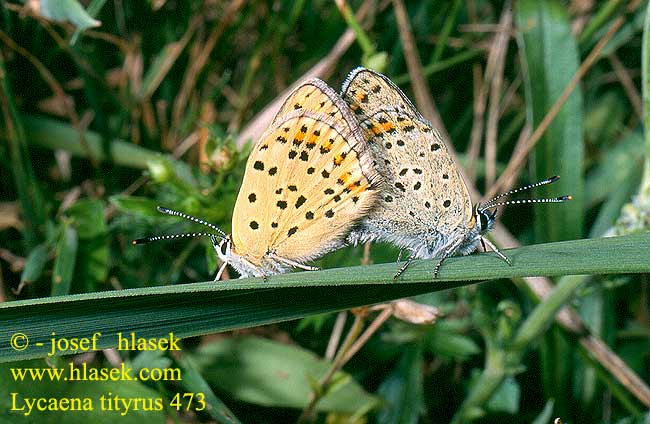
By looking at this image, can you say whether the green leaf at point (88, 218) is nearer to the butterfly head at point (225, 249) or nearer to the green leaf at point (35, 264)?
the green leaf at point (35, 264)

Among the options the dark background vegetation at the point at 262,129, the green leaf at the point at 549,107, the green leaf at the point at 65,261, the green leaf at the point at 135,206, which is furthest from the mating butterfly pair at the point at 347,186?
the green leaf at the point at 549,107

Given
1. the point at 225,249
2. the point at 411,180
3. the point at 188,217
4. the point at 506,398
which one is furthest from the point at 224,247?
the point at 506,398

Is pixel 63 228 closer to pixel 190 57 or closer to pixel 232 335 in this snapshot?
pixel 232 335

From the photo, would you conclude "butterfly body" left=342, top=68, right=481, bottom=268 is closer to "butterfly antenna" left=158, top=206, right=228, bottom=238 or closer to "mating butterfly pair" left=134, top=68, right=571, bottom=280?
"mating butterfly pair" left=134, top=68, right=571, bottom=280

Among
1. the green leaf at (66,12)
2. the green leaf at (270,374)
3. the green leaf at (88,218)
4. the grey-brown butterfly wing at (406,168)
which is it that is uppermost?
the green leaf at (66,12)

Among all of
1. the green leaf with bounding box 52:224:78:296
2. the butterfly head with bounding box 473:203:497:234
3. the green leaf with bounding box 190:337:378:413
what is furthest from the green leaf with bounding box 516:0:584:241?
the green leaf with bounding box 52:224:78:296

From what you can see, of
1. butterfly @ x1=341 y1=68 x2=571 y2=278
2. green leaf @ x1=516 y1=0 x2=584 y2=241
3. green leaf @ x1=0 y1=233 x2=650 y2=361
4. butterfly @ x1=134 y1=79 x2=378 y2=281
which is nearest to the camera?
green leaf @ x1=0 y1=233 x2=650 y2=361
